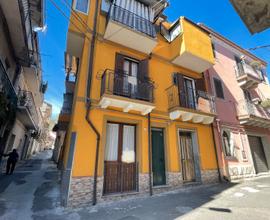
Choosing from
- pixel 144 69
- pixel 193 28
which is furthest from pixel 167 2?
pixel 144 69

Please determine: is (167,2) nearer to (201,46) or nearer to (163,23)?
(163,23)

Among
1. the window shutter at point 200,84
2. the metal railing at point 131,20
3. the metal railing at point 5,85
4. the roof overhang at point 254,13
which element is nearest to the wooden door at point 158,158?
the window shutter at point 200,84

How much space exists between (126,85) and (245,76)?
1083cm

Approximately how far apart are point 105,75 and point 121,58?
1712mm

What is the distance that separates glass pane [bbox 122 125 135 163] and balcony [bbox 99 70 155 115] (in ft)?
3.17

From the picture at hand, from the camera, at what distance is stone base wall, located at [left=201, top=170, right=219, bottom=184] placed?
8203 mm

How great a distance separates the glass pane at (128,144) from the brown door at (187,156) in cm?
312

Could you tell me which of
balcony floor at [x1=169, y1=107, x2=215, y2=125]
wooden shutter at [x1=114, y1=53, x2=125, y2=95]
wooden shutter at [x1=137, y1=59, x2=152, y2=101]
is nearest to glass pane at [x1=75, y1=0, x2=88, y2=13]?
wooden shutter at [x1=114, y1=53, x2=125, y2=95]

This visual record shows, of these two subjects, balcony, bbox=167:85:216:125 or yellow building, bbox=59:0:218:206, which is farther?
balcony, bbox=167:85:216:125

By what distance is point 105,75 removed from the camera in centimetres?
653

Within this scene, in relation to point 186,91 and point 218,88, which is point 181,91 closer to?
point 186,91

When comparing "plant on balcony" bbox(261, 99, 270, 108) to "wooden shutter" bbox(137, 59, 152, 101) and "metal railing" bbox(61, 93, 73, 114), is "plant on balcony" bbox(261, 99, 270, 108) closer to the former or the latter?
"wooden shutter" bbox(137, 59, 152, 101)

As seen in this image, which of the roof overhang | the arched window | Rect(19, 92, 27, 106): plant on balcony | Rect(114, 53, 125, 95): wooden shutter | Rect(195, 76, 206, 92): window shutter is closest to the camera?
the roof overhang

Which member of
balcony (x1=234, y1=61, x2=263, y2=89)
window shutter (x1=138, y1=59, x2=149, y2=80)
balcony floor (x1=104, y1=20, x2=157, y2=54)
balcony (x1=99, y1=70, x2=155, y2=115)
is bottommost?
balcony (x1=99, y1=70, x2=155, y2=115)
